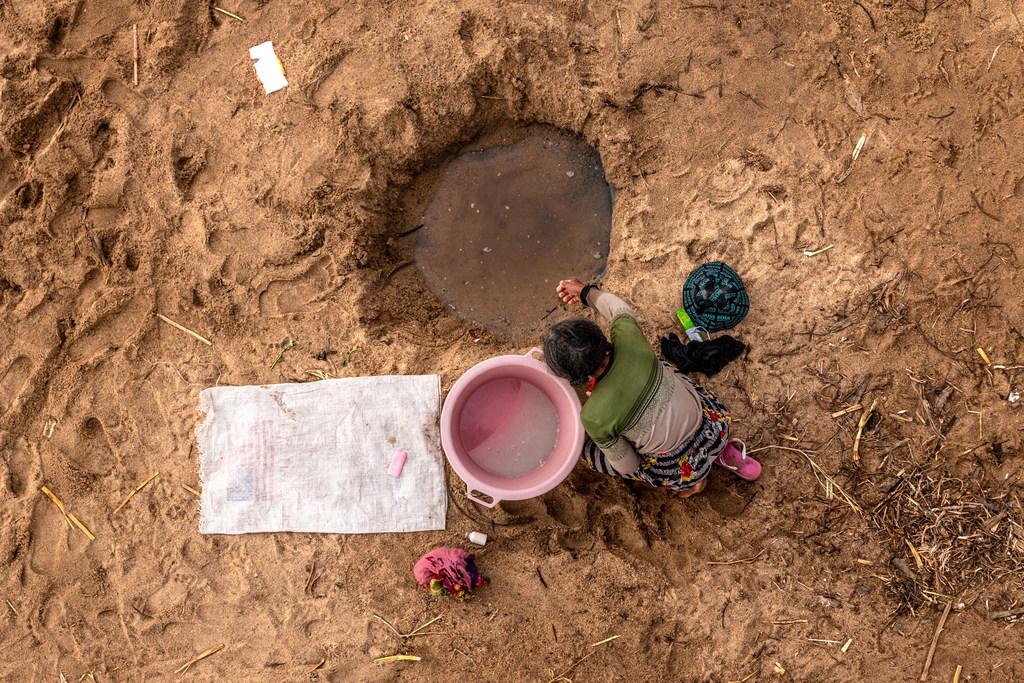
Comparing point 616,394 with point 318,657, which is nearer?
point 616,394

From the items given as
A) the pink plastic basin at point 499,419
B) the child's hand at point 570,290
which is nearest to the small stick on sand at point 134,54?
the pink plastic basin at point 499,419

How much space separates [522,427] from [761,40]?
2322 millimetres

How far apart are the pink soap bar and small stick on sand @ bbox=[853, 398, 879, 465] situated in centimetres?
215

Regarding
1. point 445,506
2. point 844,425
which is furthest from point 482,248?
point 844,425

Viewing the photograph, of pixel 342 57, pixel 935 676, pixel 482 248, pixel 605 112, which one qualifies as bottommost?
pixel 935 676

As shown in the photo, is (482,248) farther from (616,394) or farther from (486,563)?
(486,563)

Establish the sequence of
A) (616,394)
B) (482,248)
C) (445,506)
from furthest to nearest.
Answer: (482,248)
(445,506)
(616,394)

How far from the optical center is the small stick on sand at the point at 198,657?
9.05 ft

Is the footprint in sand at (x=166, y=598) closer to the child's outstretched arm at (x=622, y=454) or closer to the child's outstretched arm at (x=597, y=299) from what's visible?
the child's outstretched arm at (x=622, y=454)

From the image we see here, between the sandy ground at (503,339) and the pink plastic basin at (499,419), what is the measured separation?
0.59 feet

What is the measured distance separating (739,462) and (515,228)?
1.66 metres

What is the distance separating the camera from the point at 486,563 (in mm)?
2809

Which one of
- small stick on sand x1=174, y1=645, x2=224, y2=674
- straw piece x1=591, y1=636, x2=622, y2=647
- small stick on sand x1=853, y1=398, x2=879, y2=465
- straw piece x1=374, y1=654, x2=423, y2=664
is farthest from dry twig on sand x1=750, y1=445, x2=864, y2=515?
small stick on sand x1=174, y1=645, x2=224, y2=674

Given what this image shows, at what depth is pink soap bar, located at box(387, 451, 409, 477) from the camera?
2.85 m
